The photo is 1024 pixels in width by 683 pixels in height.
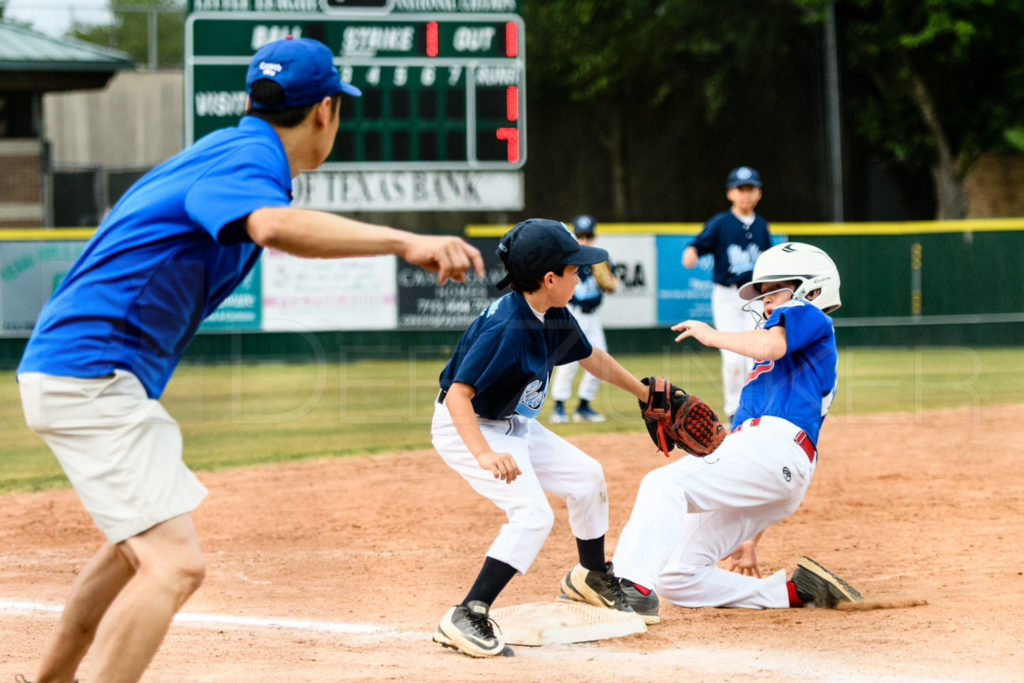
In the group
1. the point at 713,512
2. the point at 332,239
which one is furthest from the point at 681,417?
the point at 332,239

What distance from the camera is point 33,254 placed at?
15.7 meters

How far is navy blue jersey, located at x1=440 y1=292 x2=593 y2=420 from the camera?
153 inches

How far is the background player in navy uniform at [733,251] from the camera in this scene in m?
7.65

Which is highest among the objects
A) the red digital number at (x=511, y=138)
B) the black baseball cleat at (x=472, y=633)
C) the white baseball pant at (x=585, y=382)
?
the red digital number at (x=511, y=138)

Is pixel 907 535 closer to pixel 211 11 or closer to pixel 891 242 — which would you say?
pixel 211 11

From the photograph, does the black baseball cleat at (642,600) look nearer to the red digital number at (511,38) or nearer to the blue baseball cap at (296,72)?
the blue baseball cap at (296,72)

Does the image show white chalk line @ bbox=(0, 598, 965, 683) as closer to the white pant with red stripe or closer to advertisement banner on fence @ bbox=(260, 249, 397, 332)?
the white pant with red stripe

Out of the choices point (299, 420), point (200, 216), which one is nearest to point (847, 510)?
point (200, 216)

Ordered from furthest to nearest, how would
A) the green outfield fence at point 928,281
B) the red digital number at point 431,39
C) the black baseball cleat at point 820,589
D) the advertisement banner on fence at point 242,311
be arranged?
1. the green outfield fence at point 928,281
2. the advertisement banner on fence at point 242,311
3. the red digital number at point 431,39
4. the black baseball cleat at point 820,589

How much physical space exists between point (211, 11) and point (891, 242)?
10853 millimetres

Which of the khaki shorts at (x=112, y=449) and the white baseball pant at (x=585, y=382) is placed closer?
the khaki shorts at (x=112, y=449)

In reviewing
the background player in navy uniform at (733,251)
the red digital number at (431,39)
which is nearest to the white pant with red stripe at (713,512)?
the background player in navy uniform at (733,251)

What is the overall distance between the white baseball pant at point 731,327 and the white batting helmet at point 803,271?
3166 mm

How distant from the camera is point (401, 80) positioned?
46.5 feet
